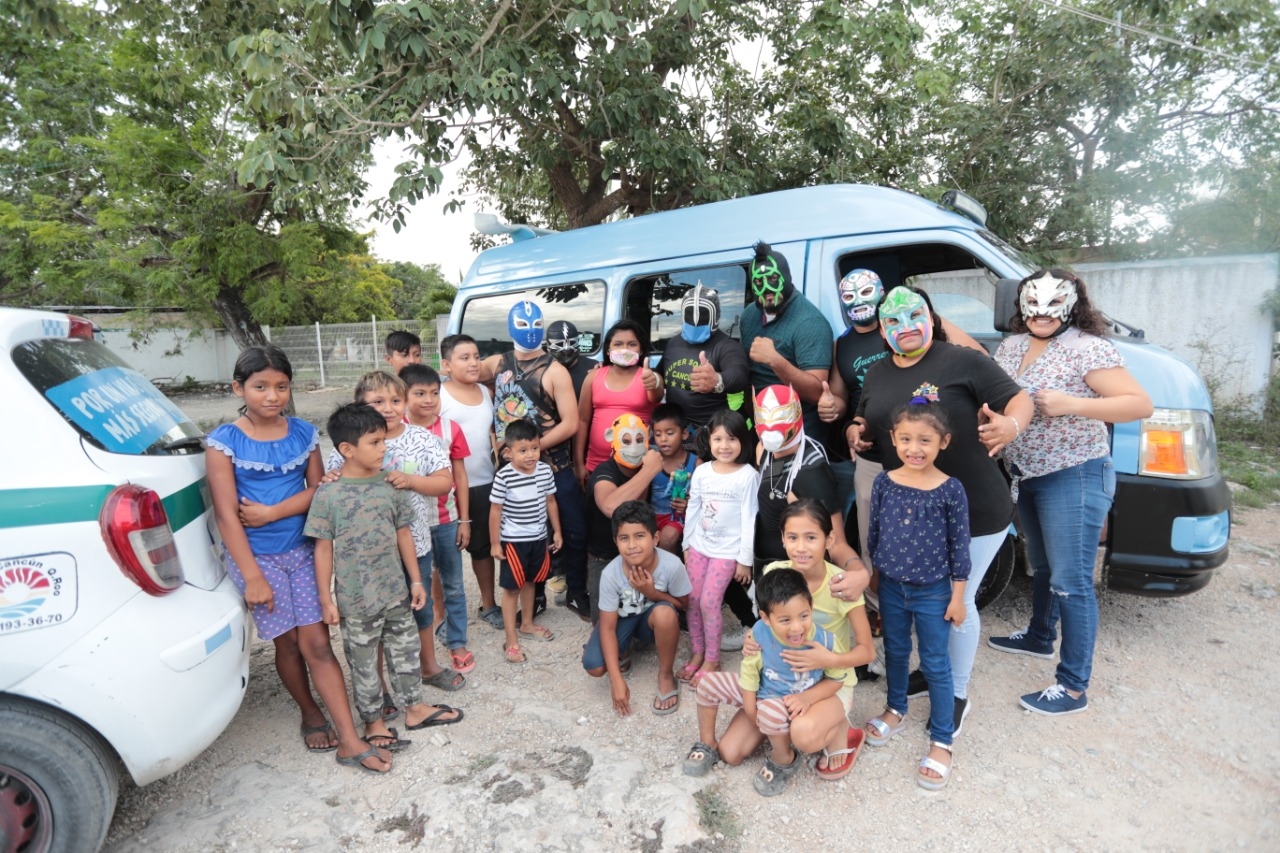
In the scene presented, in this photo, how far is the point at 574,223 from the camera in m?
9.39

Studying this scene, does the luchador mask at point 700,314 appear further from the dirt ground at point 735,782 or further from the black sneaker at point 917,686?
the black sneaker at point 917,686

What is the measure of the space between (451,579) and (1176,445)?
350 centimetres

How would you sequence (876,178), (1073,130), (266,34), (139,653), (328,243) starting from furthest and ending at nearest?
(328,243) → (1073,130) → (876,178) → (266,34) → (139,653)

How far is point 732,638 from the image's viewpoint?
3.71m

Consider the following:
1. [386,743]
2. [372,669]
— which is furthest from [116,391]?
[386,743]

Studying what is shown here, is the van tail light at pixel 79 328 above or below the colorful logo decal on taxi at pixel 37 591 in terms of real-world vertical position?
above

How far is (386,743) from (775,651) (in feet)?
5.32

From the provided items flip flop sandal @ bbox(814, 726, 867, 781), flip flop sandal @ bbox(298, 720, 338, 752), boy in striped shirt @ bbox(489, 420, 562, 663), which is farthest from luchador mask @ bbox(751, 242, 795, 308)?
flip flop sandal @ bbox(298, 720, 338, 752)

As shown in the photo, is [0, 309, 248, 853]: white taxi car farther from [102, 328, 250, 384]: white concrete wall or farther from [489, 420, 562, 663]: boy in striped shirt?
[102, 328, 250, 384]: white concrete wall

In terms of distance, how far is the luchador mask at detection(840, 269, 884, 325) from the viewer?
3236 millimetres

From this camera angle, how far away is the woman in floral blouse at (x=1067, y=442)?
278 centimetres

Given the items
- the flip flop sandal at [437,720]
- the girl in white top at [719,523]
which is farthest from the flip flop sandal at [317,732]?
the girl in white top at [719,523]

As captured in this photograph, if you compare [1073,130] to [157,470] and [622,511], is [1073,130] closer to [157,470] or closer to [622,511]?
[622,511]

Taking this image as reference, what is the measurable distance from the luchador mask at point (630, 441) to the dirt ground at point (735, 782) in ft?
3.47
